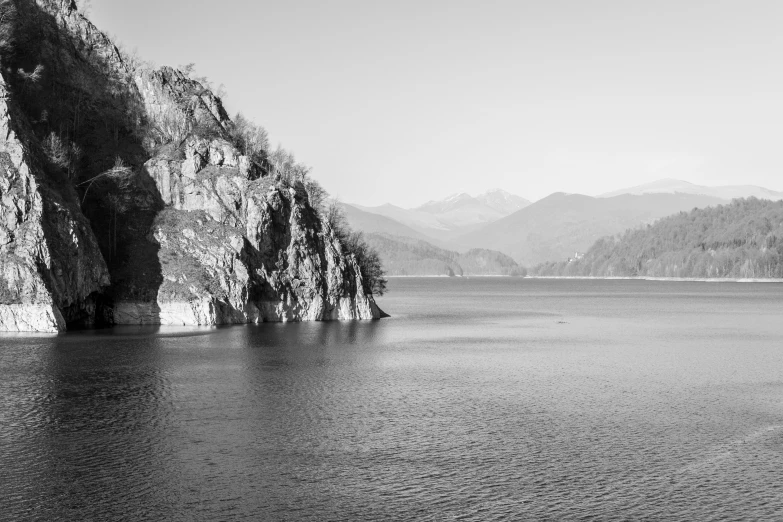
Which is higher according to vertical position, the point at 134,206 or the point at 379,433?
the point at 134,206

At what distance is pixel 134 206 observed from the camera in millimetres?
94625

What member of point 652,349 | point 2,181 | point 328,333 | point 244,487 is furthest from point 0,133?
point 652,349

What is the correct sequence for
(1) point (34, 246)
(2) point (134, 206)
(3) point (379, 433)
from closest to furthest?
(3) point (379, 433), (1) point (34, 246), (2) point (134, 206)

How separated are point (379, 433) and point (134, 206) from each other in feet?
224

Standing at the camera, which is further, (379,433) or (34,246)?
(34,246)

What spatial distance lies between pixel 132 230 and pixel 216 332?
853 inches

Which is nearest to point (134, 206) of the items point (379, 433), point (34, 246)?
point (34, 246)

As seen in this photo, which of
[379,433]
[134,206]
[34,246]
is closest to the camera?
[379,433]

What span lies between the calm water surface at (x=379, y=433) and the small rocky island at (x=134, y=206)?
13.6 metres

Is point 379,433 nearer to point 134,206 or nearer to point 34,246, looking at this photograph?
point 34,246

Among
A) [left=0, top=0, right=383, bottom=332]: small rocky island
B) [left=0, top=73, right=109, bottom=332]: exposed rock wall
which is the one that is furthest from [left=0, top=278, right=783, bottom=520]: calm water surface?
[left=0, top=0, right=383, bottom=332]: small rocky island

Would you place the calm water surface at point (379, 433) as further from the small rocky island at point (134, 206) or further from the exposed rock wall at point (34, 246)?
the small rocky island at point (134, 206)

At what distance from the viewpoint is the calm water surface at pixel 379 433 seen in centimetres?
2627

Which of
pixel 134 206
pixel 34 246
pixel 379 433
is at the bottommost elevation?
pixel 379 433
